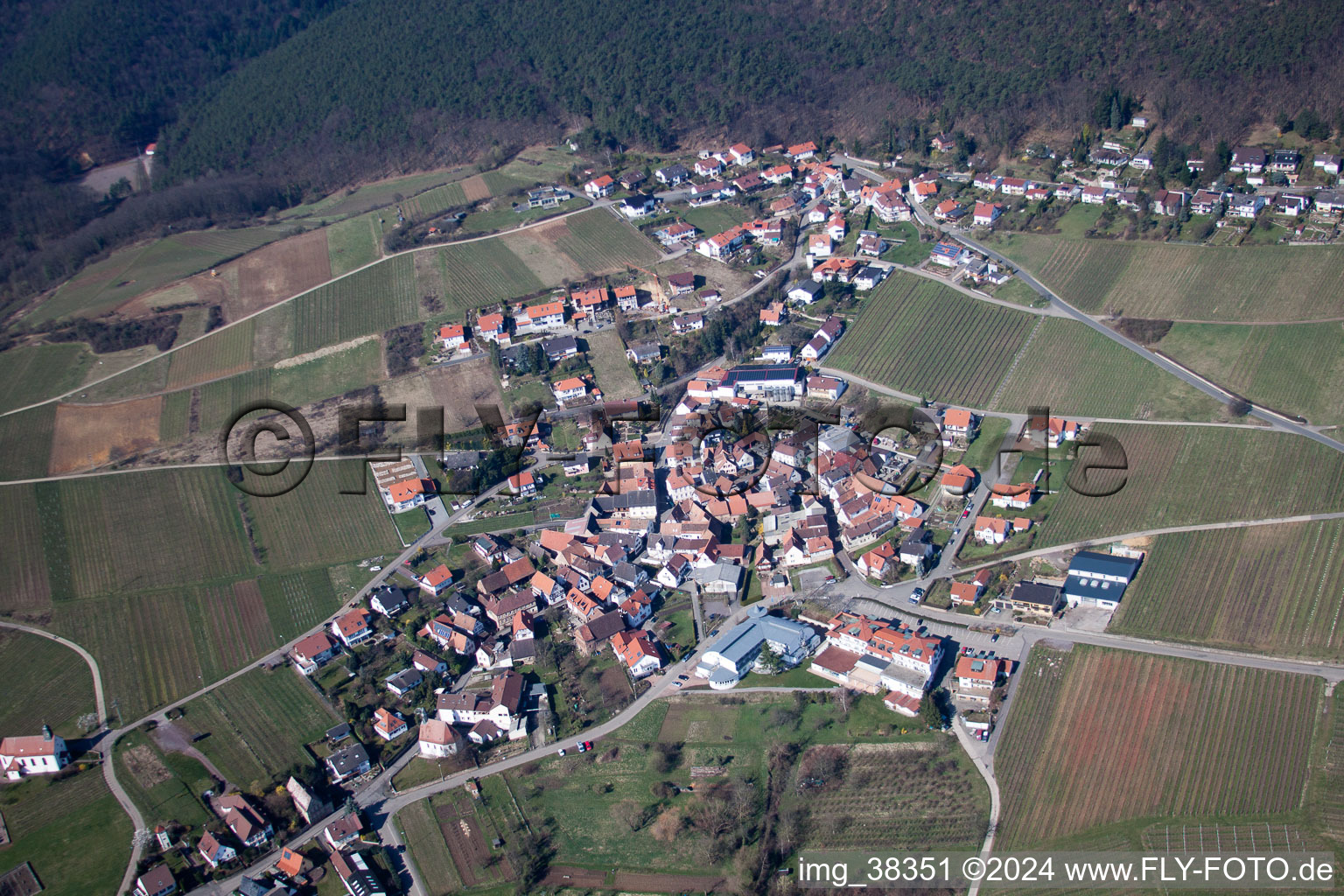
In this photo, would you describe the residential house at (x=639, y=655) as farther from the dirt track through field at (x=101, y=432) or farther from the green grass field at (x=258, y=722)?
the dirt track through field at (x=101, y=432)

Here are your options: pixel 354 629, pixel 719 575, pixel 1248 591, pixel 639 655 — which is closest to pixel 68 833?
pixel 354 629

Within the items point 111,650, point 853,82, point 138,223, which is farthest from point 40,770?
point 853,82

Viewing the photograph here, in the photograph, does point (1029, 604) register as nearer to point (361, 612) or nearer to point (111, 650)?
point (361, 612)

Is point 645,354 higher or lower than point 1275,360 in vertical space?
higher

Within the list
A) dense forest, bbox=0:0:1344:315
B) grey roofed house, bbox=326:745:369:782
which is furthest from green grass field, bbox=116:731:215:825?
dense forest, bbox=0:0:1344:315

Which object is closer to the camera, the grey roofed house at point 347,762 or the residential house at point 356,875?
the residential house at point 356,875

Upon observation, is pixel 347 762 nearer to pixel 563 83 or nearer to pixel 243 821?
pixel 243 821

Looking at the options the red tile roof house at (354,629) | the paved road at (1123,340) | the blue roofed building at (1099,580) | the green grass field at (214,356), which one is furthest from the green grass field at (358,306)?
the blue roofed building at (1099,580)
